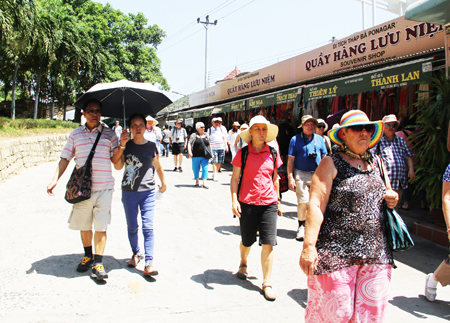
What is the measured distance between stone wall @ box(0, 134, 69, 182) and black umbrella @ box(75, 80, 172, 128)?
22.6 feet

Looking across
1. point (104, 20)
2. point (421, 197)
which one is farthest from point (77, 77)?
point (421, 197)

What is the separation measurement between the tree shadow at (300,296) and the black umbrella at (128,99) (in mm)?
2811

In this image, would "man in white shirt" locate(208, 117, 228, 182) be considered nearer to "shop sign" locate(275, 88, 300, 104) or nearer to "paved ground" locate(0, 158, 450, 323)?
"shop sign" locate(275, 88, 300, 104)

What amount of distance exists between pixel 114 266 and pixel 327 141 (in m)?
4.08

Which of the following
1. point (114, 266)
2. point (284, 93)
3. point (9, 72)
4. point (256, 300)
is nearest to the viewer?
point (256, 300)

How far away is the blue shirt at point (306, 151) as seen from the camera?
5.55 m

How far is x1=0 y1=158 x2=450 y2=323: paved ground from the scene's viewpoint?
11.1ft

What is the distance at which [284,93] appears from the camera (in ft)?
→ 35.5

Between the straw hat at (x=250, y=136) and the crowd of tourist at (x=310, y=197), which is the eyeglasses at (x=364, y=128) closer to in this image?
the crowd of tourist at (x=310, y=197)

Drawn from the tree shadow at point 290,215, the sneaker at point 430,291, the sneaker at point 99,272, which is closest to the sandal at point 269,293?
the sneaker at point 430,291

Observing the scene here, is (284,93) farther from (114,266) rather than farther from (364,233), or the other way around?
(364,233)

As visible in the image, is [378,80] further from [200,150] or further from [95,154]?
[95,154]

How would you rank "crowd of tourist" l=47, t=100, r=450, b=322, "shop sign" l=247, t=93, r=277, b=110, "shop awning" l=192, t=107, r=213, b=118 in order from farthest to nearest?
"shop awning" l=192, t=107, r=213, b=118 < "shop sign" l=247, t=93, r=277, b=110 < "crowd of tourist" l=47, t=100, r=450, b=322

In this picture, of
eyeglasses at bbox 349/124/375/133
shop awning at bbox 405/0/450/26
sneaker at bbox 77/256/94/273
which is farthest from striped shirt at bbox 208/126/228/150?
eyeglasses at bbox 349/124/375/133
